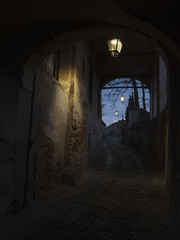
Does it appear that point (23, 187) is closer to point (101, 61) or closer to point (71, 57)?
point (71, 57)

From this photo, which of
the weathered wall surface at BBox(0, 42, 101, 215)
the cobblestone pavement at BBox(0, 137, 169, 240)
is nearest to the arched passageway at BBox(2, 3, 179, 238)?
the weathered wall surface at BBox(0, 42, 101, 215)

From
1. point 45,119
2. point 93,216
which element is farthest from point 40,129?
point 93,216

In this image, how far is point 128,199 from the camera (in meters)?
4.82

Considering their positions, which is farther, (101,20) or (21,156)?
(21,156)

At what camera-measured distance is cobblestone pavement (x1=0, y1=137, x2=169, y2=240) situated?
2.98 m

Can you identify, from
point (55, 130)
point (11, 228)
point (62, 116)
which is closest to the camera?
point (11, 228)

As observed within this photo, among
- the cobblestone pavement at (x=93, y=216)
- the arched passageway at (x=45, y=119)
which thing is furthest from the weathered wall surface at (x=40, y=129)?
the cobblestone pavement at (x=93, y=216)

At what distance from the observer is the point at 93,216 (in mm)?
3697

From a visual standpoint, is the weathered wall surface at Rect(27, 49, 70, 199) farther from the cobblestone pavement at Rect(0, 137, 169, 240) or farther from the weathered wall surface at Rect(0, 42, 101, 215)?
the cobblestone pavement at Rect(0, 137, 169, 240)

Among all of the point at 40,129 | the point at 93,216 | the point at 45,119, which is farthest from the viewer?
the point at 45,119

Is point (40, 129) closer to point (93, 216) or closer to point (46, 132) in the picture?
point (46, 132)

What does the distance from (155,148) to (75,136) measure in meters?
5.34

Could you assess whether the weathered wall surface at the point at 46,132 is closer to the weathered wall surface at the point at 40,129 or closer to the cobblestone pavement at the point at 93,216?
the weathered wall surface at the point at 40,129

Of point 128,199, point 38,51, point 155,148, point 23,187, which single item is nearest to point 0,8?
point 38,51
